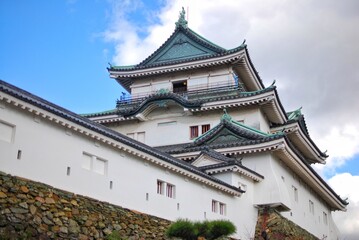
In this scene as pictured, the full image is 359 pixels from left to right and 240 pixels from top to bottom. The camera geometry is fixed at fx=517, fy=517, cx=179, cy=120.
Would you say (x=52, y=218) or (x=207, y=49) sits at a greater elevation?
(x=207, y=49)

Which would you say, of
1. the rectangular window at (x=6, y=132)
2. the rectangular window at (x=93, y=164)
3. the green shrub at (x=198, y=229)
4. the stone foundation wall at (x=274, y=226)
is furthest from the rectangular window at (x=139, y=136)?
the rectangular window at (x=6, y=132)

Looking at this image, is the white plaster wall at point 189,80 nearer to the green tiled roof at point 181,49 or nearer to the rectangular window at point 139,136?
the green tiled roof at point 181,49

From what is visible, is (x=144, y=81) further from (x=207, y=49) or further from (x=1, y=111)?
(x=1, y=111)

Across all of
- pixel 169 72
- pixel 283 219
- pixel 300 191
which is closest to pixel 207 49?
pixel 169 72

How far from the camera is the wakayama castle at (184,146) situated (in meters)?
15.9

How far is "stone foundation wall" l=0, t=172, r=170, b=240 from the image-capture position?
45.7 ft

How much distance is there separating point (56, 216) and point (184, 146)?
16171 millimetres

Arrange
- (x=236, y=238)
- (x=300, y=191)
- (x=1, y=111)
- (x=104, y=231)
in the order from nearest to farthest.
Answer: (x=1, y=111) → (x=104, y=231) → (x=236, y=238) → (x=300, y=191)

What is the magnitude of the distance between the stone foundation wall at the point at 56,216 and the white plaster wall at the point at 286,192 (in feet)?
32.1

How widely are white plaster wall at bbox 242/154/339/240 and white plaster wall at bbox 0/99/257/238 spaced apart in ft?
13.2

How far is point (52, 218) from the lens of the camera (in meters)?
15.0

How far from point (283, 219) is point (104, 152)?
41.2 feet

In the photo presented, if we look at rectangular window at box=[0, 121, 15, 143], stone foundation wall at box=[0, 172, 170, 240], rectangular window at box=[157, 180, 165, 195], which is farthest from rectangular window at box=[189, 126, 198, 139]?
rectangular window at box=[0, 121, 15, 143]

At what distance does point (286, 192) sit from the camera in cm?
2791
